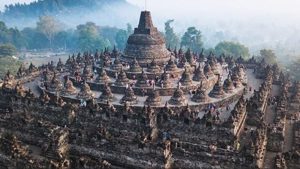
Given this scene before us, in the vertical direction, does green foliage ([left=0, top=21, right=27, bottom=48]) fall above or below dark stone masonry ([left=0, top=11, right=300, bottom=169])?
above

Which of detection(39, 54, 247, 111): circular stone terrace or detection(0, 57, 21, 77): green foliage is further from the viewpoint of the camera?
detection(0, 57, 21, 77): green foliage

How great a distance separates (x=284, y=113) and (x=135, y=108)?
12116 mm

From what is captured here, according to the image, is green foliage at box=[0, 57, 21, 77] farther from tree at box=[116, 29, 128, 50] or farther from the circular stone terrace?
tree at box=[116, 29, 128, 50]

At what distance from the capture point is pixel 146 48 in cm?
4225

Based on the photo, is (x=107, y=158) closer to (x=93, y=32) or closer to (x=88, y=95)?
(x=88, y=95)

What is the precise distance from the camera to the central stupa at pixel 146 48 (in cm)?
4203

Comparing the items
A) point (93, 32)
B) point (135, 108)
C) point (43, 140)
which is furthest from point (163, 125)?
point (93, 32)

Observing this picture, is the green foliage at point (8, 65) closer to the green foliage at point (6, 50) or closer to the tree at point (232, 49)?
the green foliage at point (6, 50)

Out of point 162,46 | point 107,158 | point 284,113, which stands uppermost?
point 162,46

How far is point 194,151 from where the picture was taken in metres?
23.3

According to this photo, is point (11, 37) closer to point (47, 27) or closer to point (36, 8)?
point (47, 27)

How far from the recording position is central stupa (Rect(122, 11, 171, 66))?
4203cm

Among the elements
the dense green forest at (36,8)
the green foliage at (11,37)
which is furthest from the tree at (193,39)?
the dense green forest at (36,8)

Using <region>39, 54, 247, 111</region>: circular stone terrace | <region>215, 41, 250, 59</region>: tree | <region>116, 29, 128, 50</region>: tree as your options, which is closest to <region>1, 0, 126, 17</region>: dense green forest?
Answer: <region>116, 29, 128, 50</region>: tree
